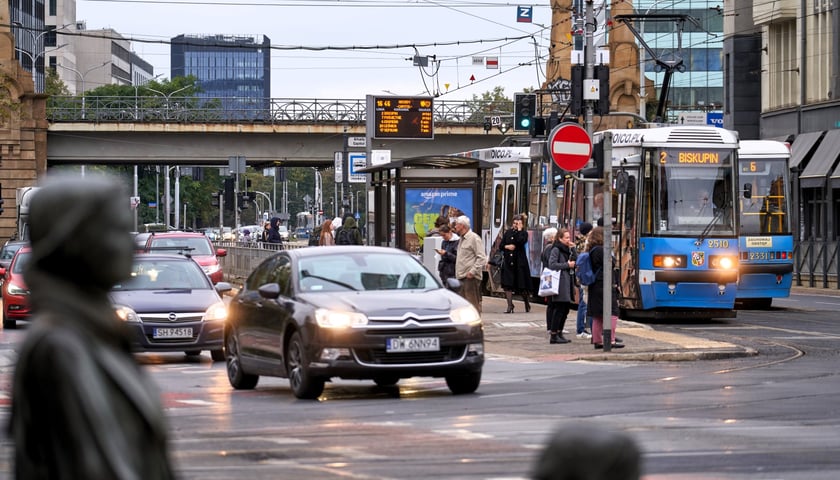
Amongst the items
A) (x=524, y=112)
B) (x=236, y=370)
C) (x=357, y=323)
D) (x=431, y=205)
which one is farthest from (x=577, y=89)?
(x=357, y=323)

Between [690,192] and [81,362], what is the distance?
2667cm

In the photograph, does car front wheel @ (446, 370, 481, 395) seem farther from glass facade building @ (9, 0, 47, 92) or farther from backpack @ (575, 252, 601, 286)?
glass facade building @ (9, 0, 47, 92)

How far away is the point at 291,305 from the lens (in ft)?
49.0

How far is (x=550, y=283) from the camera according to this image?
2231 centimetres

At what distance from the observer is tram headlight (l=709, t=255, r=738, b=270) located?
28.0 m

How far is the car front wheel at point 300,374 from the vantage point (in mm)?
14469

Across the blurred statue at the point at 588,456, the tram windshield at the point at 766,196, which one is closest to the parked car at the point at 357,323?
the blurred statue at the point at 588,456

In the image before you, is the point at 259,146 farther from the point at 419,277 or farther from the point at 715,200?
the point at 419,277

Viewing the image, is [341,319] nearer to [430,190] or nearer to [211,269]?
[430,190]

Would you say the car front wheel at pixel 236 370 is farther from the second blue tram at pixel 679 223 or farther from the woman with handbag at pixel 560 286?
the second blue tram at pixel 679 223

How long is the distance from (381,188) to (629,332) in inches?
394

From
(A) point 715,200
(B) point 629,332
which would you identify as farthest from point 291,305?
(A) point 715,200

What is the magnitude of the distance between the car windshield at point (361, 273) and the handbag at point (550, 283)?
675cm

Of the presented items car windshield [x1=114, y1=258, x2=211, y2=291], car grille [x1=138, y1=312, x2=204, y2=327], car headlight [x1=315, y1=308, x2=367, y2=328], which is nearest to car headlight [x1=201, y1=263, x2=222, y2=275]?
car windshield [x1=114, y1=258, x2=211, y2=291]
